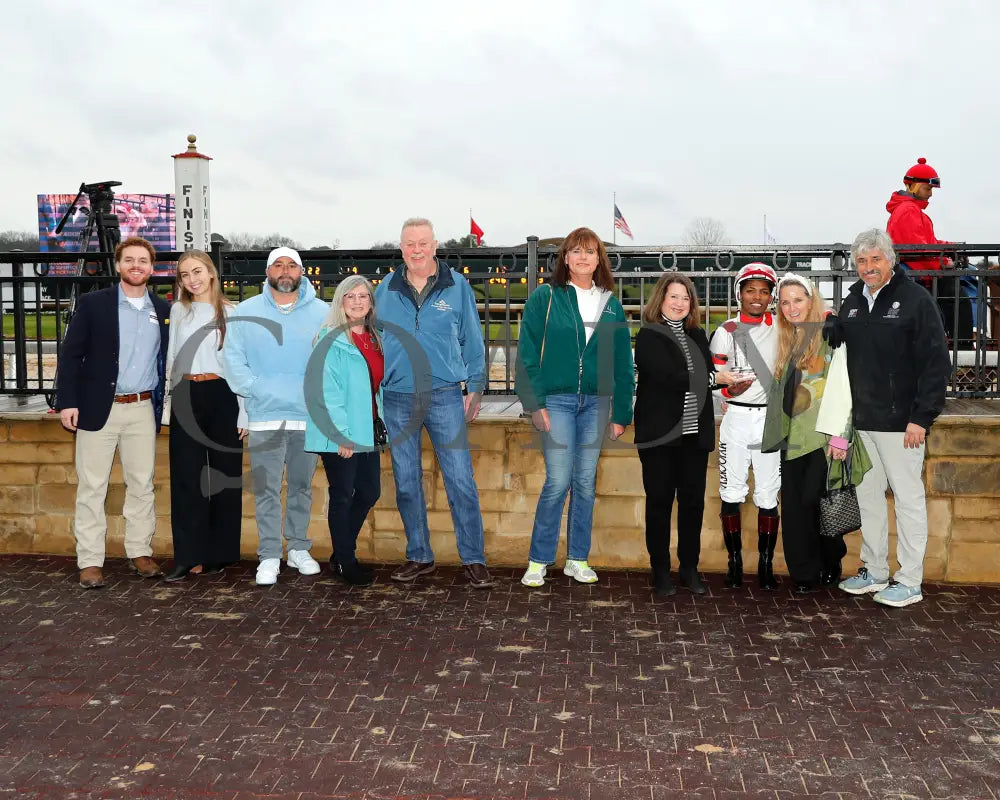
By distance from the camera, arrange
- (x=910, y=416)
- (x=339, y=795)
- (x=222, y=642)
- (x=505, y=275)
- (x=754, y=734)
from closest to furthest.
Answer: (x=339, y=795) → (x=754, y=734) → (x=222, y=642) → (x=910, y=416) → (x=505, y=275)

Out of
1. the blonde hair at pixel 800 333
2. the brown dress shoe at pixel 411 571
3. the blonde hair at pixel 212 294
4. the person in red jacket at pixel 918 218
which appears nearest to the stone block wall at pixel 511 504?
the brown dress shoe at pixel 411 571

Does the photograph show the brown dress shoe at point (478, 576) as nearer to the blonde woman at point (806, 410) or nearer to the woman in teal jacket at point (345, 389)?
the woman in teal jacket at point (345, 389)

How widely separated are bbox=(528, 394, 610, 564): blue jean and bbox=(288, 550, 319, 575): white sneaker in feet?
4.70

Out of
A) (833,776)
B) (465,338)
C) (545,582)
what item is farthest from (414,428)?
(833,776)

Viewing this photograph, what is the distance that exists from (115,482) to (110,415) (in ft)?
3.25

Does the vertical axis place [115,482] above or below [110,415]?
below

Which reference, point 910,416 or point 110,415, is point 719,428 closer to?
point 910,416

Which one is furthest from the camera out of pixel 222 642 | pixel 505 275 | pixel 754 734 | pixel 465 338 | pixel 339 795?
pixel 505 275

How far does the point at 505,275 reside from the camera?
24.2 ft

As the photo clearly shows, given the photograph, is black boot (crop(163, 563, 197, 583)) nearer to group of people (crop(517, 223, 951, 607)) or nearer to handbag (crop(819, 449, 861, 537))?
group of people (crop(517, 223, 951, 607))

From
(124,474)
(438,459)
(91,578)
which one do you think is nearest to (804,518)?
(438,459)

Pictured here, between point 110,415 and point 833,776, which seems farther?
point 110,415

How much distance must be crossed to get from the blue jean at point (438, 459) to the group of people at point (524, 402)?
0.01 meters

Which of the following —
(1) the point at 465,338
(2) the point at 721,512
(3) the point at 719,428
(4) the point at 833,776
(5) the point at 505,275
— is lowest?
(4) the point at 833,776
